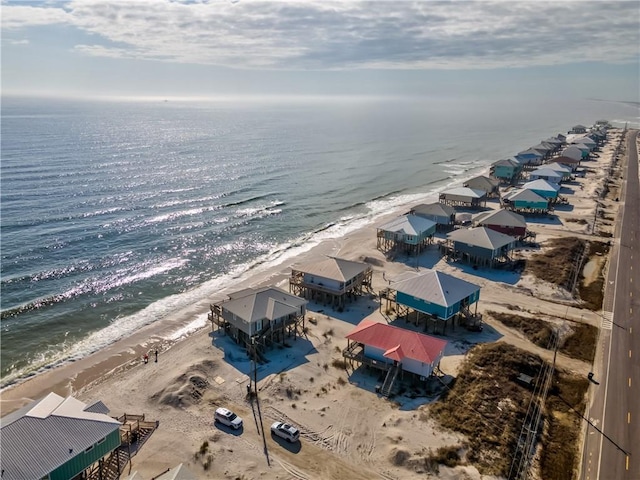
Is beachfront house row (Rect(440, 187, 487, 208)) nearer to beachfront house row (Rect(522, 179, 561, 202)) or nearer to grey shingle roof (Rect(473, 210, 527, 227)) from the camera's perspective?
beachfront house row (Rect(522, 179, 561, 202))

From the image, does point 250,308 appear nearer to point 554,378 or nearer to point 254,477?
point 254,477

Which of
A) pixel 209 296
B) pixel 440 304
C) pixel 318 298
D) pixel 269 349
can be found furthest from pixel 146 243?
pixel 440 304

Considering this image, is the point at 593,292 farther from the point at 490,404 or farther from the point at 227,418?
the point at 227,418

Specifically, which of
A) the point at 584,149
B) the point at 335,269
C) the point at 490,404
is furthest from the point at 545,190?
the point at 584,149

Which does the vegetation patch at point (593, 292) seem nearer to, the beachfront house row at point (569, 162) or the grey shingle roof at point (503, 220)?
the grey shingle roof at point (503, 220)

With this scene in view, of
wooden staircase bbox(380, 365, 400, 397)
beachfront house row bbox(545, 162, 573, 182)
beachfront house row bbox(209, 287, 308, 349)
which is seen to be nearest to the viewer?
wooden staircase bbox(380, 365, 400, 397)

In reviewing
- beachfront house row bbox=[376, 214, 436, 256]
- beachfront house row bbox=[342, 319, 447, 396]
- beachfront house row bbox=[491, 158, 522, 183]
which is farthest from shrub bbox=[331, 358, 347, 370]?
beachfront house row bbox=[491, 158, 522, 183]
